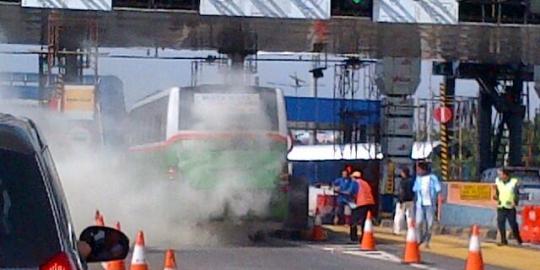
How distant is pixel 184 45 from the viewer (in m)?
38.1

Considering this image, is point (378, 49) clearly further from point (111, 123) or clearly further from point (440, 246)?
point (440, 246)

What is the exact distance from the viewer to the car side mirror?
21.0ft

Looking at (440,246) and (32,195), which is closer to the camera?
(32,195)

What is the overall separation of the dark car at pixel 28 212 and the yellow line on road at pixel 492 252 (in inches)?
643

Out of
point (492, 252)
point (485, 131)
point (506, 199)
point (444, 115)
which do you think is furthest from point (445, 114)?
point (492, 252)

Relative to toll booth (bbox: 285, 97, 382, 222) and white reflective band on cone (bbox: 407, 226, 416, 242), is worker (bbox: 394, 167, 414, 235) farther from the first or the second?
white reflective band on cone (bbox: 407, 226, 416, 242)

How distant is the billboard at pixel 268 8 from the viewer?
29609 millimetres

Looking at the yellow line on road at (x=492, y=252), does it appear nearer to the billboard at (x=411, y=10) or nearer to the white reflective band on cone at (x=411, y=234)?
A: the white reflective band on cone at (x=411, y=234)

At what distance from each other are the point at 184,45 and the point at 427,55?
7.49 m

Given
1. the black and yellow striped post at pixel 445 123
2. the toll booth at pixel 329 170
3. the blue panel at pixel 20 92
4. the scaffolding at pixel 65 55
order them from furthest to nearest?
the black and yellow striped post at pixel 445 123, the toll booth at pixel 329 170, the blue panel at pixel 20 92, the scaffolding at pixel 65 55

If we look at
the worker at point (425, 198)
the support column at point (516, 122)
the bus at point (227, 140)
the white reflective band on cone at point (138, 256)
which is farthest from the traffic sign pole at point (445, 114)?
the white reflective band on cone at point (138, 256)

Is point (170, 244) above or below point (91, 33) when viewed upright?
below

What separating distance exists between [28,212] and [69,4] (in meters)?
24.4

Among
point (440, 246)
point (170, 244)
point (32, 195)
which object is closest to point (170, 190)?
point (170, 244)
